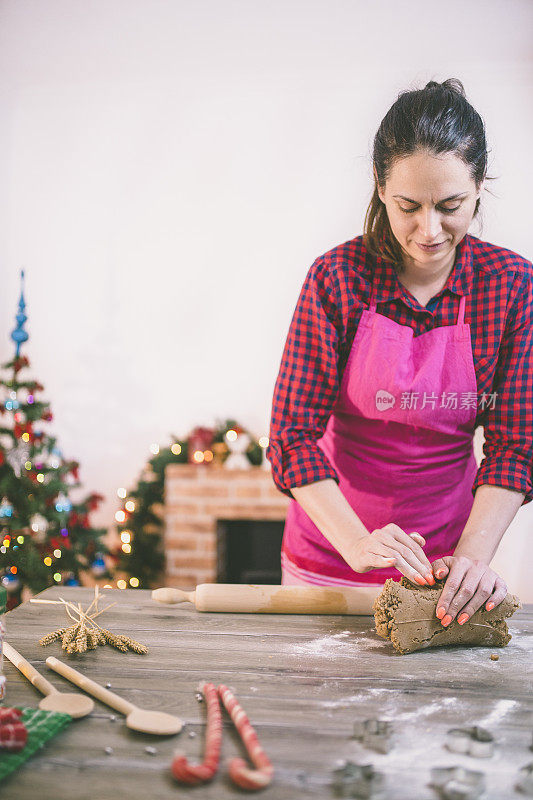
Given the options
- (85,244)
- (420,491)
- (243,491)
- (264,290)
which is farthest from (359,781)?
(85,244)

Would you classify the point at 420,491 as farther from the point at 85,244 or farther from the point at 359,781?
the point at 85,244

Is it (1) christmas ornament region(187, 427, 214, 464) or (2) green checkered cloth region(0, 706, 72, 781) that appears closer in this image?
(2) green checkered cloth region(0, 706, 72, 781)

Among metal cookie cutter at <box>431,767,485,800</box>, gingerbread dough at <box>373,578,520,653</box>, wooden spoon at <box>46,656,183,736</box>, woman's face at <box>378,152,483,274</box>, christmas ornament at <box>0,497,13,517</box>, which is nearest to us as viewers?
metal cookie cutter at <box>431,767,485,800</box>

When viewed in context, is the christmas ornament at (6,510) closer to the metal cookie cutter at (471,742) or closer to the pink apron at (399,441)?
the pink apron at (399,441)

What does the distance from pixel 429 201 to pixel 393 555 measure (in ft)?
2.00

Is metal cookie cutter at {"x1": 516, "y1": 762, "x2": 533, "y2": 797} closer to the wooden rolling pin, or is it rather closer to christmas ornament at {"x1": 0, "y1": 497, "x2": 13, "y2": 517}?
the wooden rolling pin

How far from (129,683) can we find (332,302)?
2.62ft

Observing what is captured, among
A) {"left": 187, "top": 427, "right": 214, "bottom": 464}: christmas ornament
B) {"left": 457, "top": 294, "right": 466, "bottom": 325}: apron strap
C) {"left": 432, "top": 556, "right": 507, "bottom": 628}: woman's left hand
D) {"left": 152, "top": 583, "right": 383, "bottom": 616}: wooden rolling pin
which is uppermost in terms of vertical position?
{"left": 457, "top": 294, "right": 466, "bottom": 325}: apron strap

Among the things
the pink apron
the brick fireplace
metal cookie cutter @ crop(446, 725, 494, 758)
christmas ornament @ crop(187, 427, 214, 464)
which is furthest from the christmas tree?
metal cookie cutter @ crop(446, 725, 494, 758)

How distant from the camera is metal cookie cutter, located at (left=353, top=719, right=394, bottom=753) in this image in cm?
80

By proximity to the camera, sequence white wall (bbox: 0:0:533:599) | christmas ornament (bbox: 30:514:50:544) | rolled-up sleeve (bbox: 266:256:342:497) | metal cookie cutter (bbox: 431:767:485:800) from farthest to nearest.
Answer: white wall (bbox: 0:0:533:599) < christmas ornament (bbox: 30:514:50:544) < rolled-up sleeve (bbox: 266:256:342:497) < metal cookie cutter (bbox: 431:767:485:800)

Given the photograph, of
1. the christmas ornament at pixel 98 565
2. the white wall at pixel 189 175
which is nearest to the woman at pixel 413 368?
the christmas ornament at pixel 98 565

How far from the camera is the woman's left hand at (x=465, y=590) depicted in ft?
3.66

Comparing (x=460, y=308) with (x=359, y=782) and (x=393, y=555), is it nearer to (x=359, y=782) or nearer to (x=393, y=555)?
(x=393, y=555)
